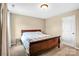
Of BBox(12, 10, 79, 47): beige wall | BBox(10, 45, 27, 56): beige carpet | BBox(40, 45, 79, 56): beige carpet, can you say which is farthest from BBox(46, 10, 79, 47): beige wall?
BBox(10, 45, 27, 56): beige carpet

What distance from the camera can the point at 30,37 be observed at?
5.41ft

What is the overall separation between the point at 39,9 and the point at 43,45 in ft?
2.44

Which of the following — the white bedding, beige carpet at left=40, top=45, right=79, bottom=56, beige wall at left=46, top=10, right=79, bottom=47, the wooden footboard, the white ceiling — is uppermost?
the white ceiling

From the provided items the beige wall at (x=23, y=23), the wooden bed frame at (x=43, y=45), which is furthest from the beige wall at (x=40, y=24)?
the wooden bed frame at (x=43, y=45)

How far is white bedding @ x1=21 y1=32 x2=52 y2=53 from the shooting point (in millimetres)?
1613

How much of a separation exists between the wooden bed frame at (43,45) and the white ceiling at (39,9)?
42 centimetres

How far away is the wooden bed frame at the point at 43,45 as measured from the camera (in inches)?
63.9

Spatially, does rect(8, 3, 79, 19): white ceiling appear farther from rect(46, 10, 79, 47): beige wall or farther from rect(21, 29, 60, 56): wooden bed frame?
rect(21, 29, 60, 56): wooden bed frame

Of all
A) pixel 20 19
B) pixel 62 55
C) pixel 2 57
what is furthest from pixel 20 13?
pixel 62 55

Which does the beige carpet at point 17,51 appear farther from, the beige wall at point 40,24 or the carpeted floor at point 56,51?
the beige wall at point 40,24

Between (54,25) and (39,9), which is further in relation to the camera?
(54,25)

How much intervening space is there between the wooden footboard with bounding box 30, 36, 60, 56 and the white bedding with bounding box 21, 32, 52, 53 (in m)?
0.08

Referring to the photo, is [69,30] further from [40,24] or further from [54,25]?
[40,24]

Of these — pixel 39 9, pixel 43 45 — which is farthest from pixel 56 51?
pixel 39 9
